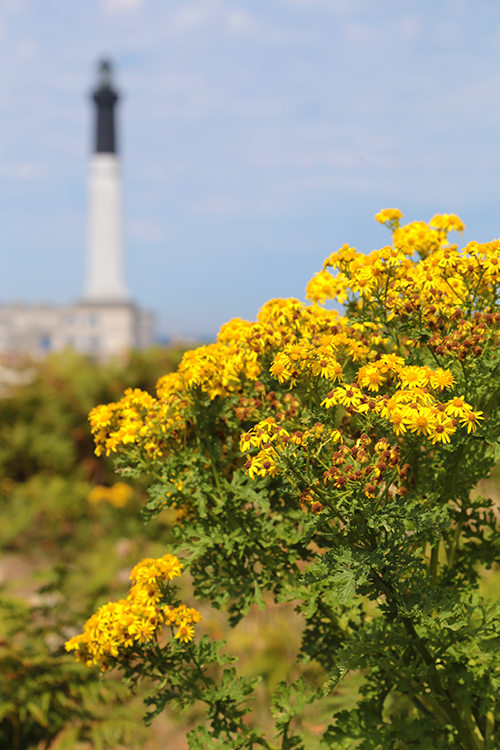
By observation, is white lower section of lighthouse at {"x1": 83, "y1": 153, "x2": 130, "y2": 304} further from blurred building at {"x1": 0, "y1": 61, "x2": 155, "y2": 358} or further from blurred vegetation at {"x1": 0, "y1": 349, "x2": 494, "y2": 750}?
blurred vegetation at {"x1": 0, "y1": 349, "x2": 494, "y2": 750}

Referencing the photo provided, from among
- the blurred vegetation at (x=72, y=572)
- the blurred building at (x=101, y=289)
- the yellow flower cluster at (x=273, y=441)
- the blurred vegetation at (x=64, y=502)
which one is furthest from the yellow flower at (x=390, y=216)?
the blurred building at (x=101, y=289)

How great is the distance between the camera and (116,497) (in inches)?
302

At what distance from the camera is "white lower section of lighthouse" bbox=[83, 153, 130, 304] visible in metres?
65.9

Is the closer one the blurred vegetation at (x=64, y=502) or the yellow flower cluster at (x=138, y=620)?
the yellow flower cluster at (x=138, y=620)

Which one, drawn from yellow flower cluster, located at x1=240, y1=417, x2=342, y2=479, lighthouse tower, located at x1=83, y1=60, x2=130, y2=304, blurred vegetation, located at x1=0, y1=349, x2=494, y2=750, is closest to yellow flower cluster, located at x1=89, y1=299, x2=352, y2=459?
yellow flower cluster, located at x1=240, y1=417, x2=342, y2=479

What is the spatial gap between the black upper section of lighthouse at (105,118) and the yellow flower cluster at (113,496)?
6335cm

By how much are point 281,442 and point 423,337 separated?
0.65m

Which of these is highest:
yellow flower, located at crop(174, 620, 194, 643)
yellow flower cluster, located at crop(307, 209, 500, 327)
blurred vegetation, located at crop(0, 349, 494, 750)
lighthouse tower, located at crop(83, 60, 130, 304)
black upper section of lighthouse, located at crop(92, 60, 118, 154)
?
black upper section of lighthouse, located at crop(92, 60, 118, 154)

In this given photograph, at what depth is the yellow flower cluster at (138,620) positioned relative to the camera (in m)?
1.81

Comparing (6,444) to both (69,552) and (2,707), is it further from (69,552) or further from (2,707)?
(2,707)

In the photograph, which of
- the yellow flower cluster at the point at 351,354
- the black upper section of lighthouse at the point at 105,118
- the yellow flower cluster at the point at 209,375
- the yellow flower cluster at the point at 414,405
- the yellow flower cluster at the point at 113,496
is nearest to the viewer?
the yellow flower cluster at the point at 414,405

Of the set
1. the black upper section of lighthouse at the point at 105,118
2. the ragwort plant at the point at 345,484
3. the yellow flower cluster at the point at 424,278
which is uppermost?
the black upper section of lighthouse at the point at 105,118

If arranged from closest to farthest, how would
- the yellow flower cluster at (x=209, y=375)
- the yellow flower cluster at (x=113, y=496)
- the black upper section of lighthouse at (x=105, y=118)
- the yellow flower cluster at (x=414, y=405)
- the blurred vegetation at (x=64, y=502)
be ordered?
the yellow flower cluster at (x=414, y=405)
the yellow flower cluster at (x=209, y=375)
the blurred vegetation at (x=64, y=502)
the yellow flower cluster at (x=113, y=496)
the black upper section of lighthouse at (x=105, y=118)

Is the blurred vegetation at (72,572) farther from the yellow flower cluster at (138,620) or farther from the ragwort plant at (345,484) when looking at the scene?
the yellow flower cluster at (138,620)
